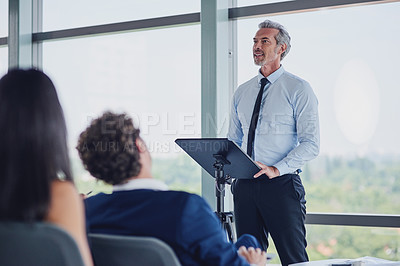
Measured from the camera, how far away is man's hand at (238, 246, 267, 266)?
1.71m

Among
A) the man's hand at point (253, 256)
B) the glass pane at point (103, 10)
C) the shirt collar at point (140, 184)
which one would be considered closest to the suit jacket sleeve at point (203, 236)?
the shirt collar at point (140, 184)

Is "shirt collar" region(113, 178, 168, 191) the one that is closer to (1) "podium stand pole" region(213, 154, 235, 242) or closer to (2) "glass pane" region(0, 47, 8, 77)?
(1) "podium stand pole" region(213, 154, 235, 242)

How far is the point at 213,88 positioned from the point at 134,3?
3.95ft

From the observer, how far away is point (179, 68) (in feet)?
13.9

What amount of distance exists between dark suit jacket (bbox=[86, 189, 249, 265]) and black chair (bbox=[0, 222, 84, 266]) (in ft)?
1.12

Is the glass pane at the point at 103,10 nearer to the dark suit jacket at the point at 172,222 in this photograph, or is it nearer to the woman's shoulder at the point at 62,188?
the dark suit jacket at the point at 172,222

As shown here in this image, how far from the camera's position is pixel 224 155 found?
8.55ft

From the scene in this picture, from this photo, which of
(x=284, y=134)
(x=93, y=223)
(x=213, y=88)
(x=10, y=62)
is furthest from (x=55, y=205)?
(x=10, y=62)

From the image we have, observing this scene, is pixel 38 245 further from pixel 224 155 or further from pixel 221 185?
pixel 221 185

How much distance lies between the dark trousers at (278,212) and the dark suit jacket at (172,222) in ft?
5.05

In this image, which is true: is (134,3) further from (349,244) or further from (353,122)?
(349,244)

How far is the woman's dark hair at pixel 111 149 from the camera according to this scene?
1448mm

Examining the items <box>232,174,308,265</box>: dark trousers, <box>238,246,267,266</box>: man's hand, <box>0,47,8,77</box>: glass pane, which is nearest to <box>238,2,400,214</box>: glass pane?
<box>232,174,308,265</box>: dark trousers

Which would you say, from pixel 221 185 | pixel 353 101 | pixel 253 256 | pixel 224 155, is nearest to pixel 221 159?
pixel 224 155
